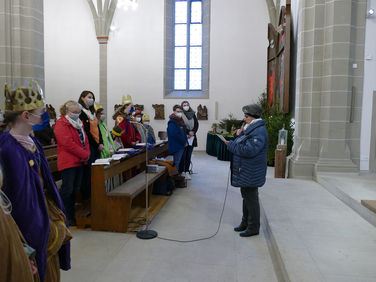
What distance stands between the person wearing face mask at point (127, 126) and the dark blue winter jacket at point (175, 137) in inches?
28.7

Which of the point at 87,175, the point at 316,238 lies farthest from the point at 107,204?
the point at 316,238

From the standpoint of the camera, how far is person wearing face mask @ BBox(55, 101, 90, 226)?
403 cm

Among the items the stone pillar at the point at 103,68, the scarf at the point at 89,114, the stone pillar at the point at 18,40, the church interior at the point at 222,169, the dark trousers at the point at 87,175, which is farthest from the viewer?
the stone pillar at the point at 103,68

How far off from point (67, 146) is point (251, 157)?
217 centimetres

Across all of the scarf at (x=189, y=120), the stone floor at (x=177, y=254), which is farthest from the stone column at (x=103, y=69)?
the stone floor at (x=177, y=254)

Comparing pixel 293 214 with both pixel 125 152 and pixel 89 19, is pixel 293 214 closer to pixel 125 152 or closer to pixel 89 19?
pixel 125 152

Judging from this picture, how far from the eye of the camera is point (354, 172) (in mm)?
5961

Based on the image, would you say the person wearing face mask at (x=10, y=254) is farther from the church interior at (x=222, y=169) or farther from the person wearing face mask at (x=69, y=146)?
the person wearing face mask at (x=69, y=146)

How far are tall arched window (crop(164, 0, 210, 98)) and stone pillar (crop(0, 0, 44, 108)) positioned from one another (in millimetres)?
6733

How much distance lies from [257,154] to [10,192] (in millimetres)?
2640

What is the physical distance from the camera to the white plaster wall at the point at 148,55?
12703 mm

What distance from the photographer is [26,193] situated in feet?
5.70

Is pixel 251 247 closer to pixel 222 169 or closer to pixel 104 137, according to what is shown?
pixel 104 137

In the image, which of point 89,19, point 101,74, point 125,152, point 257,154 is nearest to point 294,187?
point 257,154
